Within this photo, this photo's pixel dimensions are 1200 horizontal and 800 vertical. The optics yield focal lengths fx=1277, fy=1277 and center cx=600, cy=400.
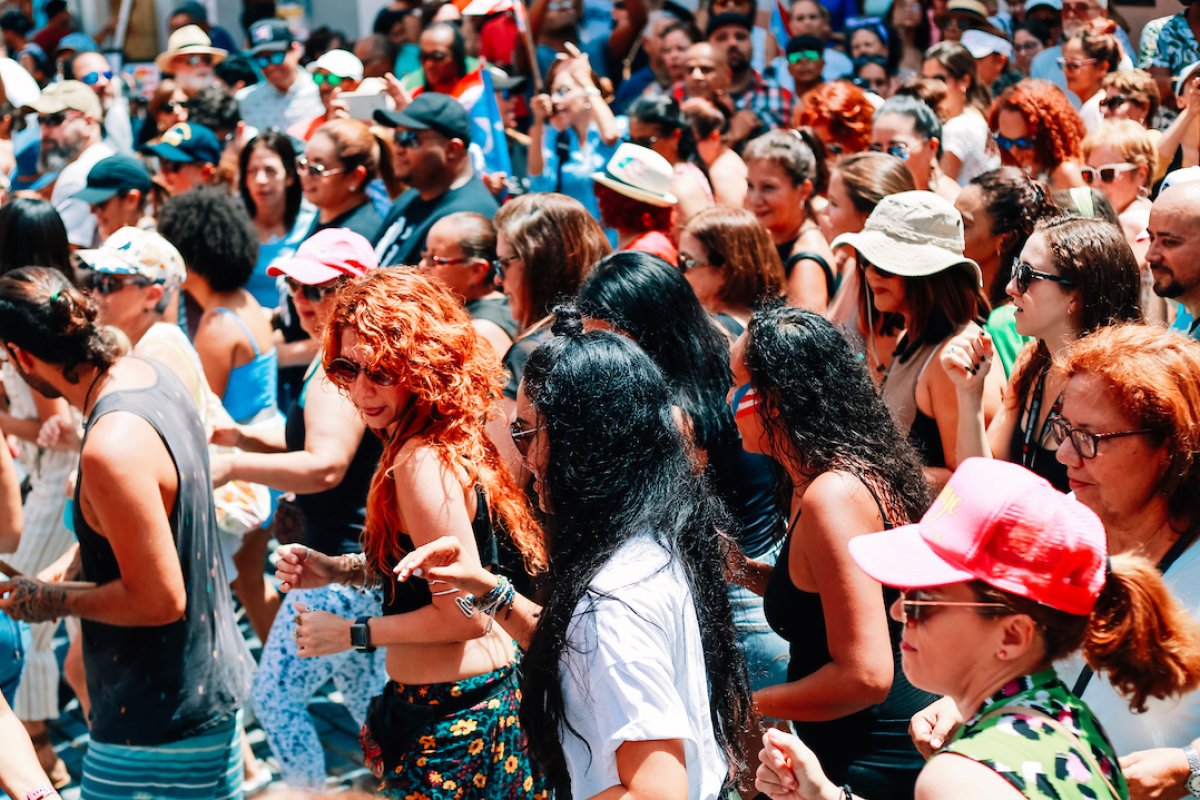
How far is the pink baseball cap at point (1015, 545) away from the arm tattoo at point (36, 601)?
7.31 ft

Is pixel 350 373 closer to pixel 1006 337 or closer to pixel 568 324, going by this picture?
pixel 568 324

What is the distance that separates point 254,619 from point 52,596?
2184 mm

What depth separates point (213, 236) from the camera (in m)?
5.28

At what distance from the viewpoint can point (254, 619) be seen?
5.36 metres

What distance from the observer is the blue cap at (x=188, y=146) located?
755 centimetres

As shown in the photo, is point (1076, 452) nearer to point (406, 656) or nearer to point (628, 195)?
point (406, 656)

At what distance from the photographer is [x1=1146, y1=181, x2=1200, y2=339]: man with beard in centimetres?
351

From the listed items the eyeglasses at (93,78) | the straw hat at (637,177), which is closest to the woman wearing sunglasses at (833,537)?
the straw hat at (637,177)

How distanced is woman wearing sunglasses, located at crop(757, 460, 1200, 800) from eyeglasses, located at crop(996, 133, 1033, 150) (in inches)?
176

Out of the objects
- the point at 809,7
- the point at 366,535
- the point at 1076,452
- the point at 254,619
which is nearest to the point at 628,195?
the point at 254,619

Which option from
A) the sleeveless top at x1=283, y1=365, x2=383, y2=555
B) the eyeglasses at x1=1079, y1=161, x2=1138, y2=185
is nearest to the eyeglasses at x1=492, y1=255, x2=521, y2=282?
the sleeveless top at x1=283, y1=365, x2=383, y2=555

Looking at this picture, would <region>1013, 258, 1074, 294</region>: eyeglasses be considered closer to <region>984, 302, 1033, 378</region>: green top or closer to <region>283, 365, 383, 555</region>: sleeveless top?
<region>984, 302, 1033, 378</region>: green top

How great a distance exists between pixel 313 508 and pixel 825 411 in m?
2.07

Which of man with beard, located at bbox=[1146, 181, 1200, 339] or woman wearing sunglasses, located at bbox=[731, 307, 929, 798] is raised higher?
man with beard, located at bbox=[1146, 181, 1200, 339]
